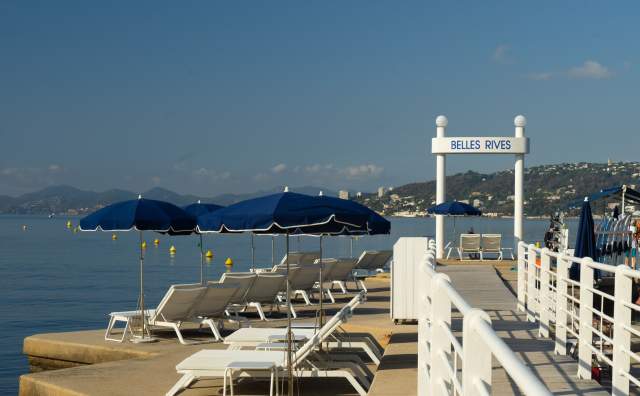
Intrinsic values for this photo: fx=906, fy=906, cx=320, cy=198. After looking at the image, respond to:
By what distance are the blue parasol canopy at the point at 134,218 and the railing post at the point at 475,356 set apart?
9379 millimetres

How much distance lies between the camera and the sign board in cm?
2422

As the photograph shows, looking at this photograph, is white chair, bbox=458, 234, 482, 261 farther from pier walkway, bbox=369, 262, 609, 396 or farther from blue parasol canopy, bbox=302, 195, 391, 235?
blue parasol canopy, bbox=302, 195, 391, 235

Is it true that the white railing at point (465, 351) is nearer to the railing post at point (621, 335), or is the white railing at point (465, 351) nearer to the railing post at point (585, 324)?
the railing post at point (621, 335)

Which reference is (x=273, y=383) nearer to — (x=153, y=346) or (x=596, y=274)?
(x=153, y=346)

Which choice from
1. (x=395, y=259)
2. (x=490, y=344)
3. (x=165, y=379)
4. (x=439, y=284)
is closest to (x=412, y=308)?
(x=395, y=259)

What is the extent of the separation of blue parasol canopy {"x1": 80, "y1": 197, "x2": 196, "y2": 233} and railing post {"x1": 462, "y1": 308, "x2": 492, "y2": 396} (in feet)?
30.8

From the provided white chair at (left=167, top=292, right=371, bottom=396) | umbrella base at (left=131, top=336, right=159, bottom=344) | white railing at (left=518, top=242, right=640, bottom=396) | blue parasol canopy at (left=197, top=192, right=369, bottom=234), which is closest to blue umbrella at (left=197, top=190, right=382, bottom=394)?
blue parasol canopy at (left=197, top=192, right=369, bottom=234)

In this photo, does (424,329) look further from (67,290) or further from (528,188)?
(528,188)

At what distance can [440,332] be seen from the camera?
4426mm

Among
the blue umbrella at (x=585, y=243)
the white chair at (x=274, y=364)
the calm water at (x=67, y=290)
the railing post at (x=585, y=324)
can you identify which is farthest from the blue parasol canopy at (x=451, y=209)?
the railing post at (x=585, y=324)

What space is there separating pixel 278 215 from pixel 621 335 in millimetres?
3470

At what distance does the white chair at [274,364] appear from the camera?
8156 mm

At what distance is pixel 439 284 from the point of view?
4.26 meters

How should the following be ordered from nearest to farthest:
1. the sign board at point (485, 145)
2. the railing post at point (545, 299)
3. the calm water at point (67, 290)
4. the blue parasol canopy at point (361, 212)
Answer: the railing post at point (545, 299)
the blue parasol canopy at point (361, 212)
the calm water at point (67, 290)
the sign board at point (485, 145)
